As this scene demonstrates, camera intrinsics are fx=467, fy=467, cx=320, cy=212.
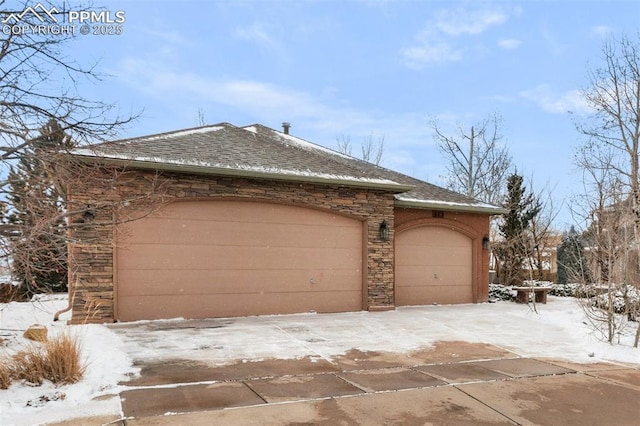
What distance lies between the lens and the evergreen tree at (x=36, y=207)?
17.3ft

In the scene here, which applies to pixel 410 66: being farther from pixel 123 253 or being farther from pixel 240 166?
pixel 123 253

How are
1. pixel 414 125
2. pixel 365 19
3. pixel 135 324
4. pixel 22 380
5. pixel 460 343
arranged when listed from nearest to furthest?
1. pixel 22 380
2. pixel 460 343
3. pixel 135 324
4. pixel 365 19
5. pixel 414 125

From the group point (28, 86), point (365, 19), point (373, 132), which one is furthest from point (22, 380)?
point (373, 132)

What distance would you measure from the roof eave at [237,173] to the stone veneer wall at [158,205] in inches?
8.5

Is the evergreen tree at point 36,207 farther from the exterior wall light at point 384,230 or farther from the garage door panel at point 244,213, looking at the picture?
the exterior wall light at point 384,230

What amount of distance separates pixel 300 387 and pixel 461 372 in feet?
7.15

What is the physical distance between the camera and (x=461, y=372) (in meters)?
5.97

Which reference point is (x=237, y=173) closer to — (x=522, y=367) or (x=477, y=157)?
(x=522, y=367)

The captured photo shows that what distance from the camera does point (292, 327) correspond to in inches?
342

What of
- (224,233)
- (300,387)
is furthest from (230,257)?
(300,387)

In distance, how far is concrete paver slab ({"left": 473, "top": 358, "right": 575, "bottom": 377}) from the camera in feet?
19.8

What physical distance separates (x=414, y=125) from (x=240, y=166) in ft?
69.0

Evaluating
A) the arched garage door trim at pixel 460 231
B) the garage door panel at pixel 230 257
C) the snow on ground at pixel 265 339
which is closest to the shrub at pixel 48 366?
the snow on ground at pixel 265 339

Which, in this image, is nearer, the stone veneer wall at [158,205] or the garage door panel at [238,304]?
the stone veneer wall at [158,205]
